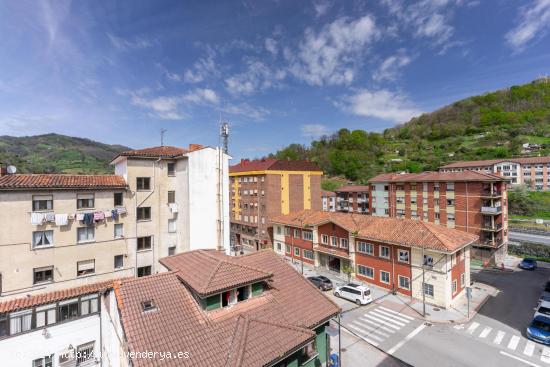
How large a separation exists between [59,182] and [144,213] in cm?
628

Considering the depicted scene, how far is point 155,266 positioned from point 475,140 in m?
129

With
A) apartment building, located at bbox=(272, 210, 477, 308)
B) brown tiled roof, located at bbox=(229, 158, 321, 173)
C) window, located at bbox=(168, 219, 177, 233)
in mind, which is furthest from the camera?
brown tiled roof, located at bbox=(229, 158, 321, 173)

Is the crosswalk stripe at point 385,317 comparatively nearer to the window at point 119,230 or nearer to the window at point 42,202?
the window at point 119,230

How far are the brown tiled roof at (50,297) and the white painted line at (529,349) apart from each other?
28839 mm

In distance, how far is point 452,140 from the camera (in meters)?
112

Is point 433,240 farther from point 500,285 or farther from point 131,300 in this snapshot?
point 131,300

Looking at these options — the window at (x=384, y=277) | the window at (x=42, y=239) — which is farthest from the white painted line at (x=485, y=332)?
the window at (x=42, y=239)

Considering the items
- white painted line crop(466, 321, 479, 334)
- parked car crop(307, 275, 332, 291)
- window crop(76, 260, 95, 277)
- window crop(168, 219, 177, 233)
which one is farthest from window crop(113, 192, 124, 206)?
white painted line crop(466, 321, 479, 334)

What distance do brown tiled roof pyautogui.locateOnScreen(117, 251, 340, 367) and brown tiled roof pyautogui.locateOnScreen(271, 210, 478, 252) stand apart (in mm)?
15896

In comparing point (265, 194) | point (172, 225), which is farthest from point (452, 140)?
point (172, 225)

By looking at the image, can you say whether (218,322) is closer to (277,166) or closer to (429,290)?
(429,290)

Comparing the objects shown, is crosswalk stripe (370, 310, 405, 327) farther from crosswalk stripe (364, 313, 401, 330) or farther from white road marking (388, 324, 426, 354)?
white road marking (388, 324, 426, 354)

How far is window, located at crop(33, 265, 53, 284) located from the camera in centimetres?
1752

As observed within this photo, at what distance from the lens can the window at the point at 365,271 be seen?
97.7 feet
